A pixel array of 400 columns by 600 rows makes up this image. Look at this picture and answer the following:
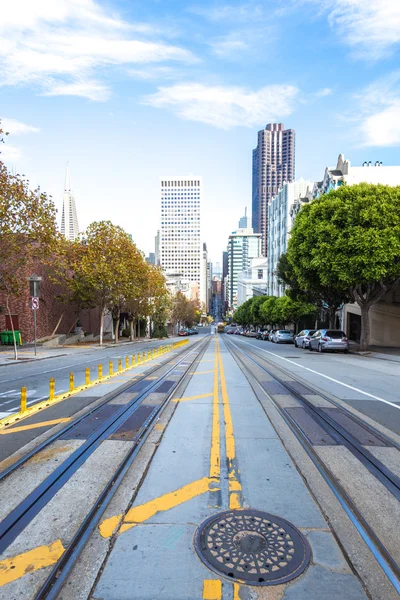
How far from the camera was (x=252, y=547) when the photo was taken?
3420mm

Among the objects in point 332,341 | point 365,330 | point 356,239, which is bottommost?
→ point 332,341

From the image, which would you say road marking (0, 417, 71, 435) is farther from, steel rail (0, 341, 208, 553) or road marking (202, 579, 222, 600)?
road marking (202, 579, 222, 600)

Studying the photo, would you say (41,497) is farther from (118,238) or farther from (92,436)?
(118,238)

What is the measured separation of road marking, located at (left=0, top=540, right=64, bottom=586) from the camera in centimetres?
309

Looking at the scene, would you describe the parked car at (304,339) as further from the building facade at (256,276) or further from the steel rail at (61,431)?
the building facade at (256,276)

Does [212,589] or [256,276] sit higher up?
[256,276]

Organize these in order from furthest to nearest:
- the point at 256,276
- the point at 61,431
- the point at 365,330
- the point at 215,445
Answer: the point at 256,276, the point at 365,330, the point at 61,431, the point at 215,445

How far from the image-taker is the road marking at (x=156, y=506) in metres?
3.76

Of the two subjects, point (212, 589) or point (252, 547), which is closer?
point (212, 589)

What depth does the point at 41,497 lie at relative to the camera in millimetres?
4348

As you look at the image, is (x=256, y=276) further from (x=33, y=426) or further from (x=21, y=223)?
(x=33, y=426)

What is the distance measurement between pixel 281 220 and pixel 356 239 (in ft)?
201

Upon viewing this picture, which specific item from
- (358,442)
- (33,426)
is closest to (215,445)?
(358,442)

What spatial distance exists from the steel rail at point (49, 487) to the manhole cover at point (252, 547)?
1678mm
